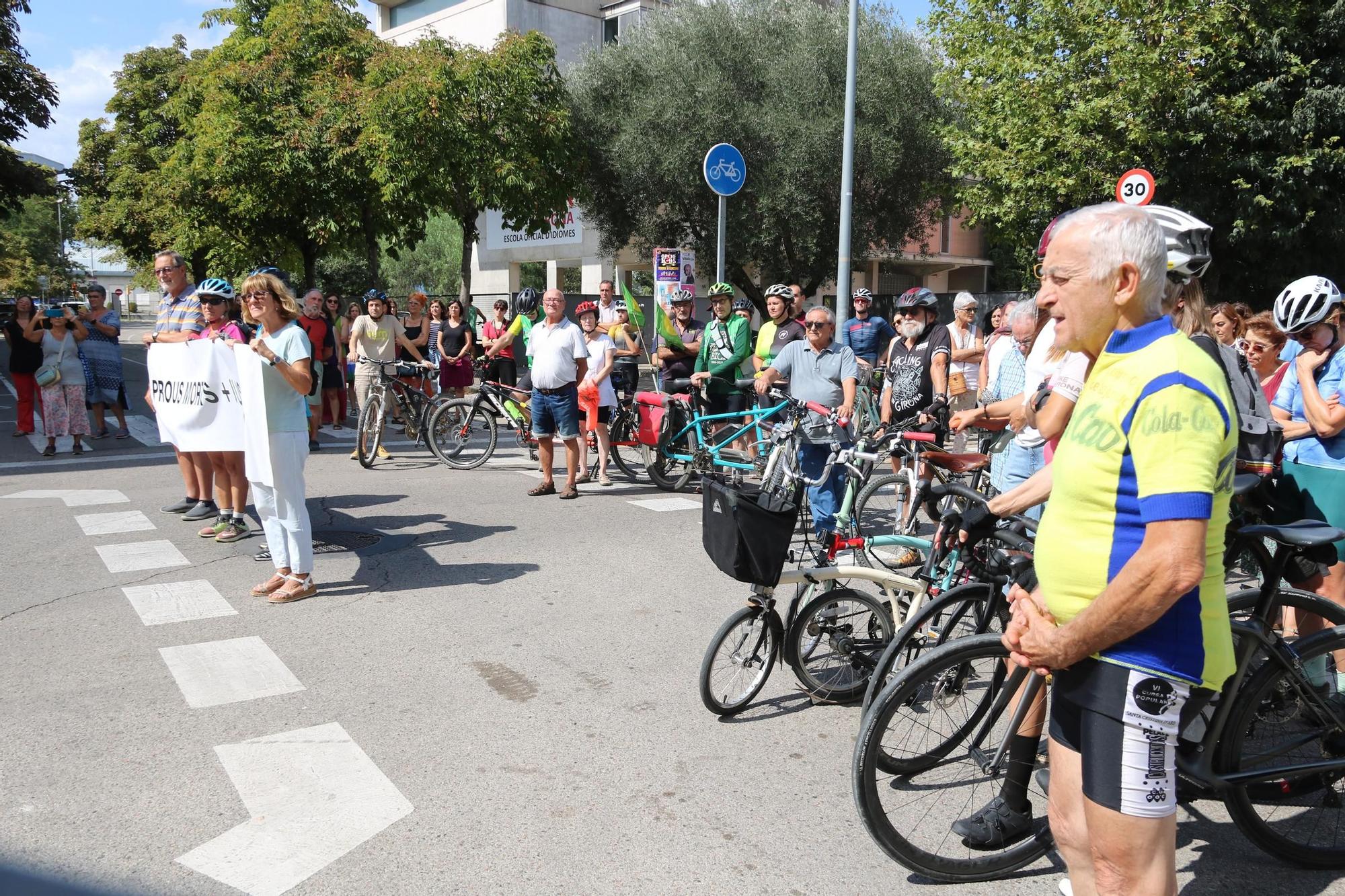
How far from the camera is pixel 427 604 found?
19.4ft

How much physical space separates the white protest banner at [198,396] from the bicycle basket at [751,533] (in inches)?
180

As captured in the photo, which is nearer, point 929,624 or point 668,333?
point 929,624

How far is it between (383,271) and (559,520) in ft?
167

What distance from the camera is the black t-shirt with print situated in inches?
328

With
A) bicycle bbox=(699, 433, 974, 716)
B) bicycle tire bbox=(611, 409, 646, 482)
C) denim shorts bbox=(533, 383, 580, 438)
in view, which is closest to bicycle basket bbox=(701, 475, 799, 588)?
bicycle bbox=(699, 433, 974, 716)

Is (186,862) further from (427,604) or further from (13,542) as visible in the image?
(13,542)

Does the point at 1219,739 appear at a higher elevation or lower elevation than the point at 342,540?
higher

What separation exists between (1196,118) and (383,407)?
623 inches

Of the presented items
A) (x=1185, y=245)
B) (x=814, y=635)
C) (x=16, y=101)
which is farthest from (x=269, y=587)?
(x=16, y=101)

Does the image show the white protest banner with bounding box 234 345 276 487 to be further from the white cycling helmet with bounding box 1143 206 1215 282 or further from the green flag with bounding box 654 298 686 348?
the green flag with bounding box 654 298 686 348

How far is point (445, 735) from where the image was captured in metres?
4.09

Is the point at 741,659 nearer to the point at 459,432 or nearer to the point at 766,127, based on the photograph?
the point at 459,432

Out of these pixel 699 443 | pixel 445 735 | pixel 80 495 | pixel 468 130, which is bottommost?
pixel 445 735

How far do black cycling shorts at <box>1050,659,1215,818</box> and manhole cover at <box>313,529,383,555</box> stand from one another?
6.00 m
